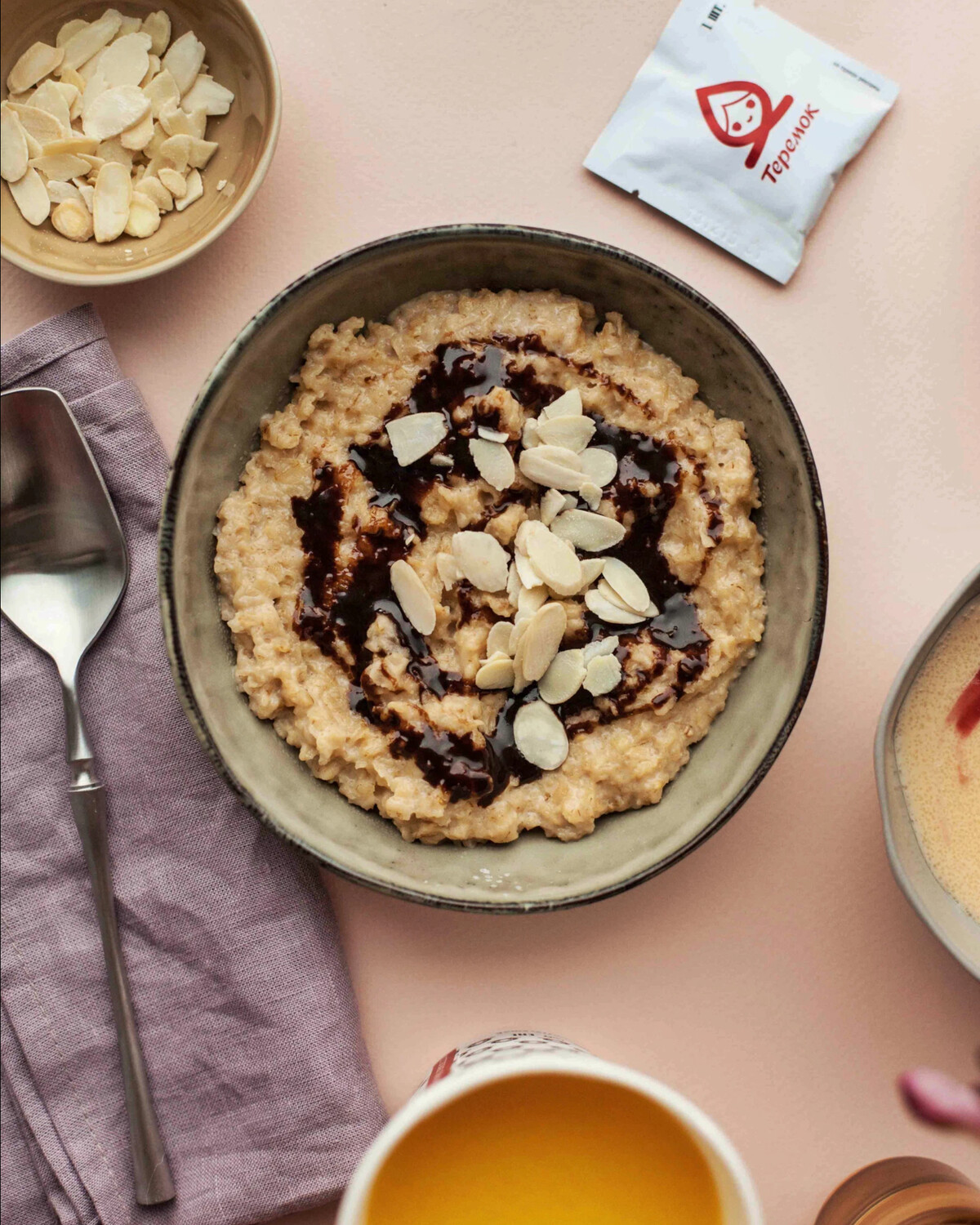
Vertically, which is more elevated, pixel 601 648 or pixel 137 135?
pixel 137 135

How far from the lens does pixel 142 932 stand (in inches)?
72.4

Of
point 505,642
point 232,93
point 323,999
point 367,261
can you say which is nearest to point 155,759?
point 323,999

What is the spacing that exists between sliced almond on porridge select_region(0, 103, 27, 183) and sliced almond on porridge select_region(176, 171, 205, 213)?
252 millimetres

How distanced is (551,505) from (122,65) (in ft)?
3.33

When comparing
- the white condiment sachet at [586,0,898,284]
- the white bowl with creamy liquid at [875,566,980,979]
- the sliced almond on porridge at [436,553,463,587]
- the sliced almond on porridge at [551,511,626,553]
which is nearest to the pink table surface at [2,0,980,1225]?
the white condiment sachet at [586,0,898,284]

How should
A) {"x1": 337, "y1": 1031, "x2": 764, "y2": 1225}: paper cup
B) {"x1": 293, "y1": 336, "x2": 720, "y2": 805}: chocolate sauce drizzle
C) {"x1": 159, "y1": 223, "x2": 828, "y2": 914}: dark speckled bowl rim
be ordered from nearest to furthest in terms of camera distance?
1. {"x1": 337, "y1": 1031, "x2": 764, "y2": 1225}: paper cup
2. {"x1": 159, "y1": 223, "x2": 828, "y2": 914}: dark speckled bowl rim
3. {"x1": 293, "y1": 336, "x2": 720, "y2": 805}: chocolate sauce drizzle

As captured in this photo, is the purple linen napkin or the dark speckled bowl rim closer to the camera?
the dark speckled bowl rim

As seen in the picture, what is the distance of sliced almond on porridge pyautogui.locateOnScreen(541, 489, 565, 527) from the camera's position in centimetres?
170

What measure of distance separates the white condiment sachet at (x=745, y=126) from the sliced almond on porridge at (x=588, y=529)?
1.84ft

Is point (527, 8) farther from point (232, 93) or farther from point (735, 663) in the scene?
point (735, 663)

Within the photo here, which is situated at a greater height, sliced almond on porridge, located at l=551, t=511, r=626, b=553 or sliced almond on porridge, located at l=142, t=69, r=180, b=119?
sliced almond on porridge, located at l=142, t=69, r=180, b=119

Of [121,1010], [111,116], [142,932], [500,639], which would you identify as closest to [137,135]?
[111,116]

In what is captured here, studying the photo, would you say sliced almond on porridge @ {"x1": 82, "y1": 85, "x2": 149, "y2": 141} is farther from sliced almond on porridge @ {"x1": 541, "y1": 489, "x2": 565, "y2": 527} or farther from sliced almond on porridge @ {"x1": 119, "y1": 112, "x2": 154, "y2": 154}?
sliced almond on porridge @ {"x1": 541, "y1": 489, "x2": 565, "y2": 527}

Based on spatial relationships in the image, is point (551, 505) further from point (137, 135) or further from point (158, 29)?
point (158, 29)
